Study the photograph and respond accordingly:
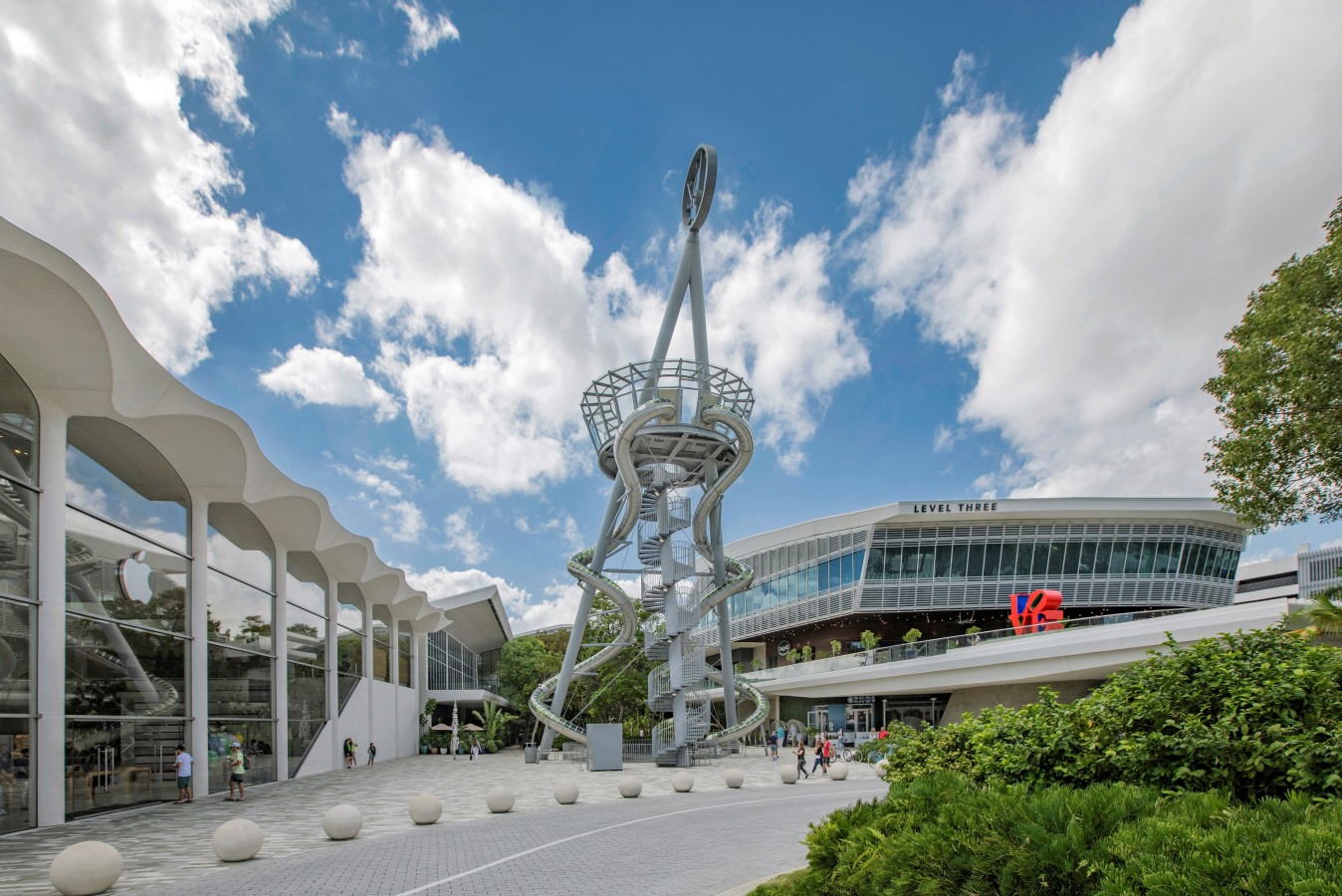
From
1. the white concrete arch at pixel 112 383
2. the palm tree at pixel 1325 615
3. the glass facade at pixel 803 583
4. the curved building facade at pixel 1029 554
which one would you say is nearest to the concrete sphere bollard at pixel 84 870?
the white concrete arch at pixel 112 383

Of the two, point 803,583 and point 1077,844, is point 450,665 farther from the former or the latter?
point 1077,844

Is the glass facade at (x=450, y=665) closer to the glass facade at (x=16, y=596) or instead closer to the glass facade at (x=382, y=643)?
the glass facade at (x=382, y=643)

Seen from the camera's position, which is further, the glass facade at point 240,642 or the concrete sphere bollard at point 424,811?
the glass facade at point 240,642

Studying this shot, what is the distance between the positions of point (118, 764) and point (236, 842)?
8.00 meters

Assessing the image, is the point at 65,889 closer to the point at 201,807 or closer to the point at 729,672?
the point at 201,807

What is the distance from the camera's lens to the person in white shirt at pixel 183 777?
20812 millimetres

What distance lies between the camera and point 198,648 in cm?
2245

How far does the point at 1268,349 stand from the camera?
1947cm

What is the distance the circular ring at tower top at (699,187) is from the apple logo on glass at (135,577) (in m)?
28.7

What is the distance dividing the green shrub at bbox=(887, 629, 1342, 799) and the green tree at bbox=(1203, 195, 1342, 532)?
13595 mm

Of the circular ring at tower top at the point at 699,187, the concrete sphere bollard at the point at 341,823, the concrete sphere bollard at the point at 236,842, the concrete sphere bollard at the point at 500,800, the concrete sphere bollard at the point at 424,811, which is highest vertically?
the circular ring at tower top at the point at 699,187

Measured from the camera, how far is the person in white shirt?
68.3ft

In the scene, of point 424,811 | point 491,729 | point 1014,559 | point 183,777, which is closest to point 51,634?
point 183,777

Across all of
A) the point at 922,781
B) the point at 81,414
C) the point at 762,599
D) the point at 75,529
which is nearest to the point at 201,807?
the point at 75,529
